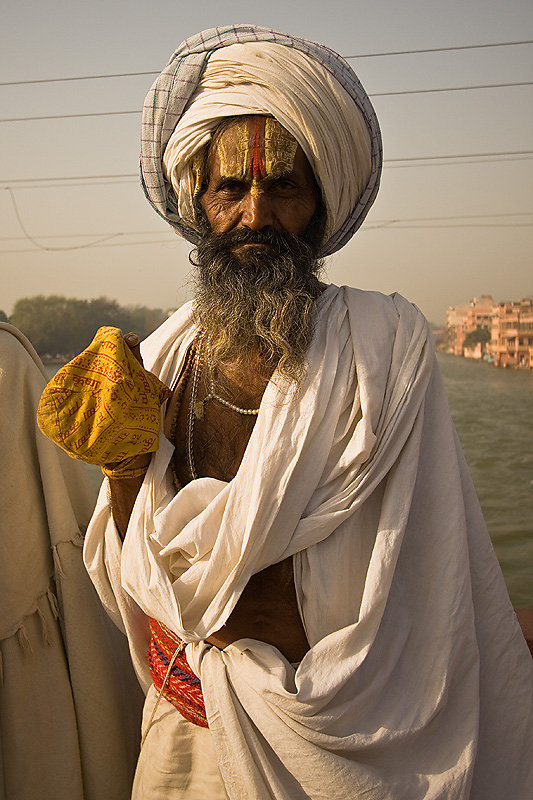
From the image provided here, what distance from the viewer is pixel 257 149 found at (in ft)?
5.02

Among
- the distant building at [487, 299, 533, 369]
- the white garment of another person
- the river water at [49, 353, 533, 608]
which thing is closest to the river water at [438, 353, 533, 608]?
the river water at [49, 353, 533, 608]

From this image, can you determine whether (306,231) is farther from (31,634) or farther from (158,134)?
(31,634)

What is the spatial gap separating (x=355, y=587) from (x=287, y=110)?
1.04m

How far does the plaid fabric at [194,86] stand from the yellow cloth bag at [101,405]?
22.5 inches

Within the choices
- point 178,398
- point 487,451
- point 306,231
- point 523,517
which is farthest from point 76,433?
point 487,451

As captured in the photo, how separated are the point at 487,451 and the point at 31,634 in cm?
1116

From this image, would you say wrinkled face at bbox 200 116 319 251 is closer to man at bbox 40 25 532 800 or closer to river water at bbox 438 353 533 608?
man at bbox 40 25 532 800

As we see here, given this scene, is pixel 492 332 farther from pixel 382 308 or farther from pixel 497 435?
pixel 382 308

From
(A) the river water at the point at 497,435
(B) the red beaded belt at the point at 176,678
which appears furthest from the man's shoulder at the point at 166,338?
(A) the river water at the point at 497,435

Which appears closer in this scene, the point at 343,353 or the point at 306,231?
the point at 343,353

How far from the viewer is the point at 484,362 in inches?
490

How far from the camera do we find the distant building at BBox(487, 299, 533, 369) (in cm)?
1169

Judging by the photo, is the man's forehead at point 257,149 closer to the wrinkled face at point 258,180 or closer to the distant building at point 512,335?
the wrinkled face at point 258,180

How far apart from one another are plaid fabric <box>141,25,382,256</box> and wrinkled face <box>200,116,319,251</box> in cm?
18
